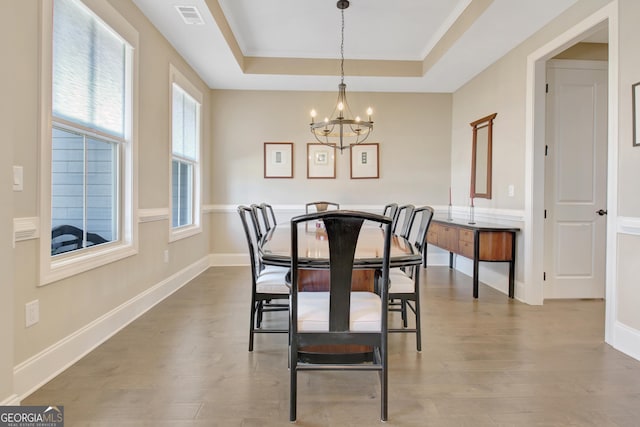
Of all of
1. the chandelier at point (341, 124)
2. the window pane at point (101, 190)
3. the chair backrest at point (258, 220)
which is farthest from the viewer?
the chandelier at point (341, 124)

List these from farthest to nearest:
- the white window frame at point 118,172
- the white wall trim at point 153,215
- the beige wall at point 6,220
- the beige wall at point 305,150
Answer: the beige wall at point 305,150 < the white wall trim at point 153,215 < the white window frame at point 118,172 < the beige wall at point 6,220

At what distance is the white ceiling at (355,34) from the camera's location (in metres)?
3.21

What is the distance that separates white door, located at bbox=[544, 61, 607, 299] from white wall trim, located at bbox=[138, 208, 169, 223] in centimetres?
387

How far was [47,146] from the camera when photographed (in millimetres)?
1987

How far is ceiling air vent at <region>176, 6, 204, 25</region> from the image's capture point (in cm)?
303

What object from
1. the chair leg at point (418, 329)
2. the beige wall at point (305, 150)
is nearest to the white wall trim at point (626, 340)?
the chair leg at point (418, 329)

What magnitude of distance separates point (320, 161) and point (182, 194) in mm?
2063

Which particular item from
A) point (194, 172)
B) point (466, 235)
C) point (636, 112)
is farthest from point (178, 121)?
point (636, 112)

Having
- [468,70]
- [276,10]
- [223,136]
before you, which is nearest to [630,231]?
[468,70]

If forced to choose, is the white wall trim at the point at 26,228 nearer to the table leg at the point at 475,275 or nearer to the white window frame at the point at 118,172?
the white window frame at the point at 118,172

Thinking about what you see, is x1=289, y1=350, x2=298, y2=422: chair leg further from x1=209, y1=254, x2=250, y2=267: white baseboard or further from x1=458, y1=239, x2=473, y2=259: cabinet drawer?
x1=209, y1=254, x2=250, y2=267: white baseboard

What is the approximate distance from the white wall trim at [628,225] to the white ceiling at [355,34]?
1.83m

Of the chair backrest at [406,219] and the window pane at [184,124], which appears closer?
the chair backrest at [406,219]

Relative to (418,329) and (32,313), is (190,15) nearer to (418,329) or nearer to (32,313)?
(32,313)
